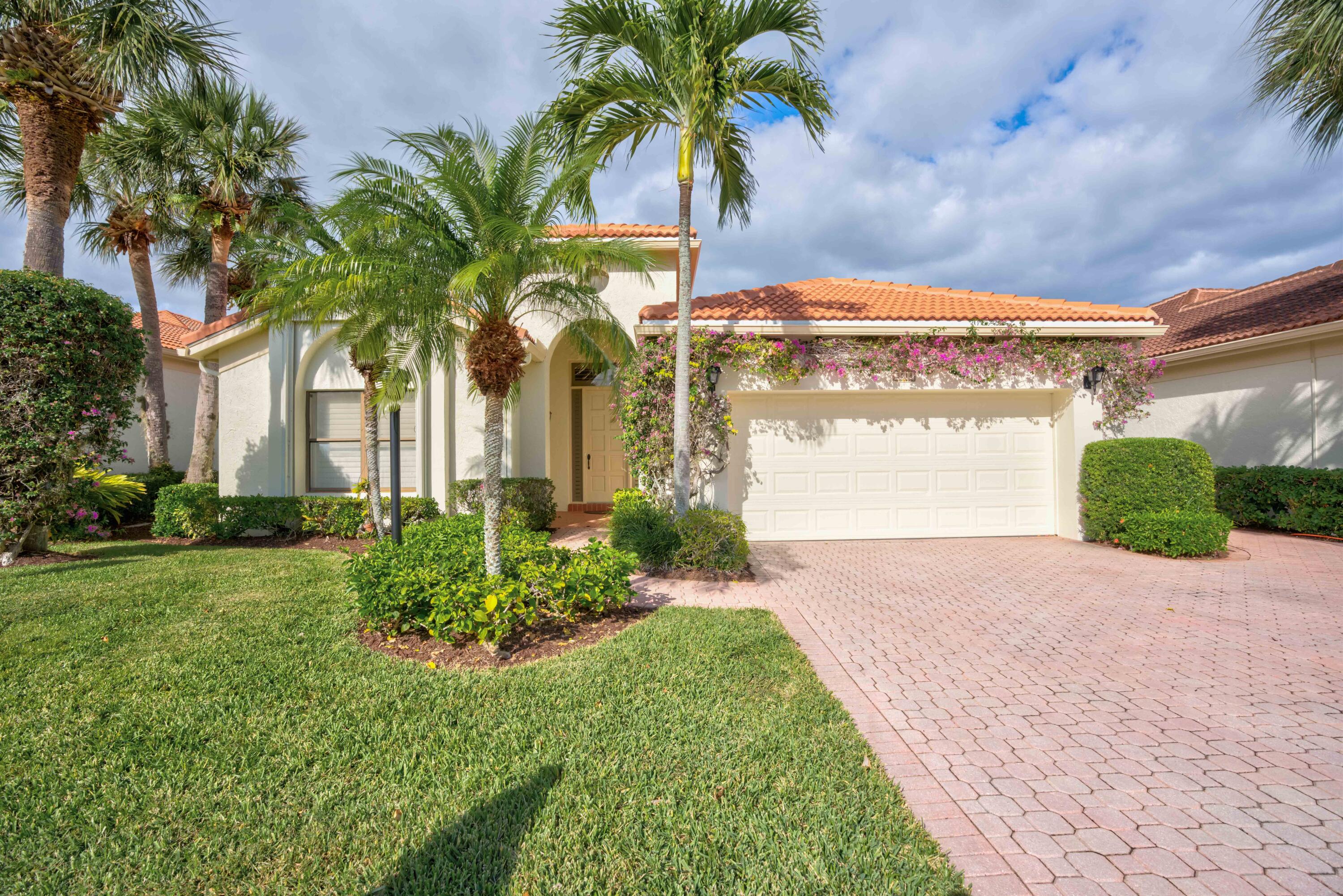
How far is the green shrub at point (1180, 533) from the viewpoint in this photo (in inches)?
311

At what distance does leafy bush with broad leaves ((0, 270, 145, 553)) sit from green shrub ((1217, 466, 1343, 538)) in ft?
62.2

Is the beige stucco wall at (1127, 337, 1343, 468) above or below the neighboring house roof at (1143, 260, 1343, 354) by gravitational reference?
below

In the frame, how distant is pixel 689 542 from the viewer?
23.8 ft

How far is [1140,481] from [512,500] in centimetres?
1014

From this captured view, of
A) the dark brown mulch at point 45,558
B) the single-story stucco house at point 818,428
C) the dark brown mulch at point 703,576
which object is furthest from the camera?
the single-story stucco house at point 818,428

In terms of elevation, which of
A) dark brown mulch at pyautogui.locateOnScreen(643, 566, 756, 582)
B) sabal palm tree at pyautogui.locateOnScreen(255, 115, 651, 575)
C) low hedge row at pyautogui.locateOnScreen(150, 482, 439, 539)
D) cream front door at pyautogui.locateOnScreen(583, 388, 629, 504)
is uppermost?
sabal palm tree at pyautogui.locateOnScreen(255, 115, 651, 575)

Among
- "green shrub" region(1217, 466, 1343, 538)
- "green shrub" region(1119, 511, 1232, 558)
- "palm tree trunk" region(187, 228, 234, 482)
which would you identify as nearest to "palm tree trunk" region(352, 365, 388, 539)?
"palm tree trunk" region(187, 228, 234, 482)

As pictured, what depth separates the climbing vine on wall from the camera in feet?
29.4

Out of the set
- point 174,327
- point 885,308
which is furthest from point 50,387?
point 174,327

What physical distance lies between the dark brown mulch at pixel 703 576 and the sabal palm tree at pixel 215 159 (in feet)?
33.0

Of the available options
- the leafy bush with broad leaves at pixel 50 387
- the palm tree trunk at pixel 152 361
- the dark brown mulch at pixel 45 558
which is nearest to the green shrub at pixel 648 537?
the leafy bush with broad leaves at pixel 50 387

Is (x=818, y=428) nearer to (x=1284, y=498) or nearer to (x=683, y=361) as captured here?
(x=683, y=361)

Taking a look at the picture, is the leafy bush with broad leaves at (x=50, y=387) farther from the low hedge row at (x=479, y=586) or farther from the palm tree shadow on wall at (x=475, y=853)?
the palm tree shadow on wall at (x=475, y=853)

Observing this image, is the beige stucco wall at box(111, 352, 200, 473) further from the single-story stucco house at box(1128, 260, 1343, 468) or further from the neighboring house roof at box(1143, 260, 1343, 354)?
the single-story stucco house at box(1128, 260, 1343, 468)
